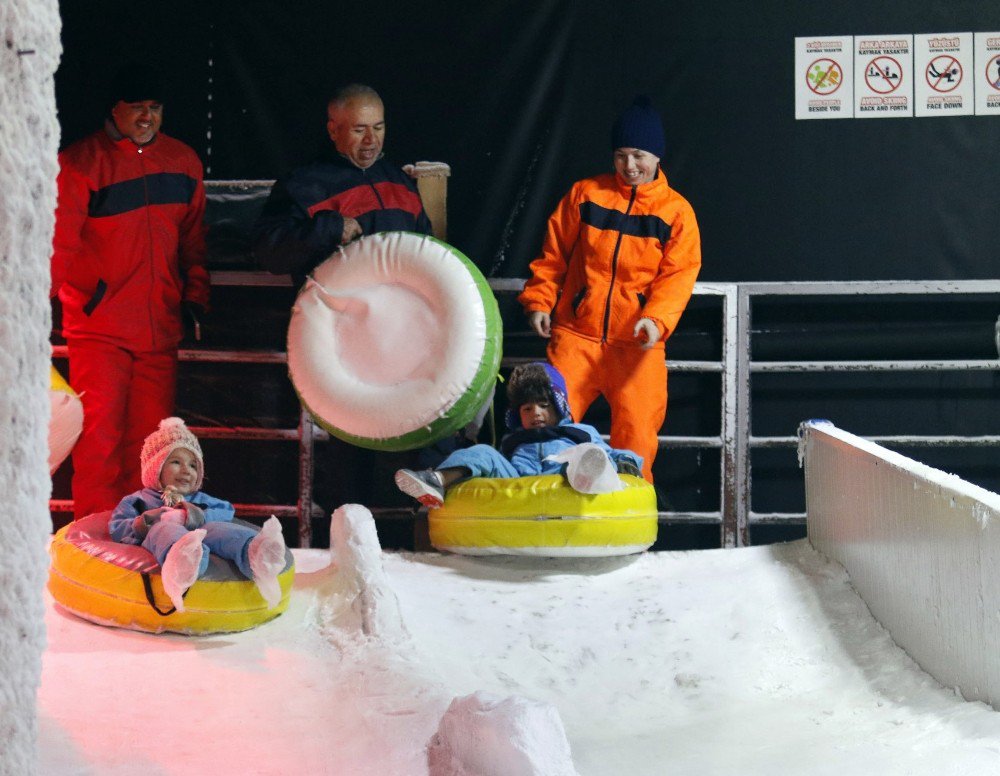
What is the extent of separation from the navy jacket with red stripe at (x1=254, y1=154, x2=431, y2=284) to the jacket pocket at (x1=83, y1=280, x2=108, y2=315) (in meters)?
0.50

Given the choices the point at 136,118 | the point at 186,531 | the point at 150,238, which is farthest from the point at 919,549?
the point at 136,118

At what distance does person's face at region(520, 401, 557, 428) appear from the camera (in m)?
3.55

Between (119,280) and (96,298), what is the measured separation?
3.5 inches

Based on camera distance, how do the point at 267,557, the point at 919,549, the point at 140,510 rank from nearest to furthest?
the point at 919,549 → the point at 267,557 → the point at 140,510

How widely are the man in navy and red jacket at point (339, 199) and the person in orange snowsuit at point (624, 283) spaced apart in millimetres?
529

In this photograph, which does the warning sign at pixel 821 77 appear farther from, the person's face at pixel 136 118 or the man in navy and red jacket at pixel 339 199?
the person's face at pixel 136 118

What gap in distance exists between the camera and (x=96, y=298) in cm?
368

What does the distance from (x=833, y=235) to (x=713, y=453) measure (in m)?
0.87

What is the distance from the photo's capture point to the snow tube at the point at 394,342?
3.41m

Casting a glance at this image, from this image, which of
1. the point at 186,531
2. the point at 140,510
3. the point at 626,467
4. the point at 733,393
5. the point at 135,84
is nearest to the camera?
the point at 186,531

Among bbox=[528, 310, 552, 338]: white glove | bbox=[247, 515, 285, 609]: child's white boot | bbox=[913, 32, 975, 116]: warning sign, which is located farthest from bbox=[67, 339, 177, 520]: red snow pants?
bbox=[913, 32, 975, 116]: warning sign

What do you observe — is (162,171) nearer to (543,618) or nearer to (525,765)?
(543,618)

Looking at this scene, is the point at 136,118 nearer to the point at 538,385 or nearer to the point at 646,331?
the point at 538,385

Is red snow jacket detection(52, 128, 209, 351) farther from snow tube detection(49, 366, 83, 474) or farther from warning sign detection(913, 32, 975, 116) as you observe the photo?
warning sign detection(913, 32, 975, 116)
